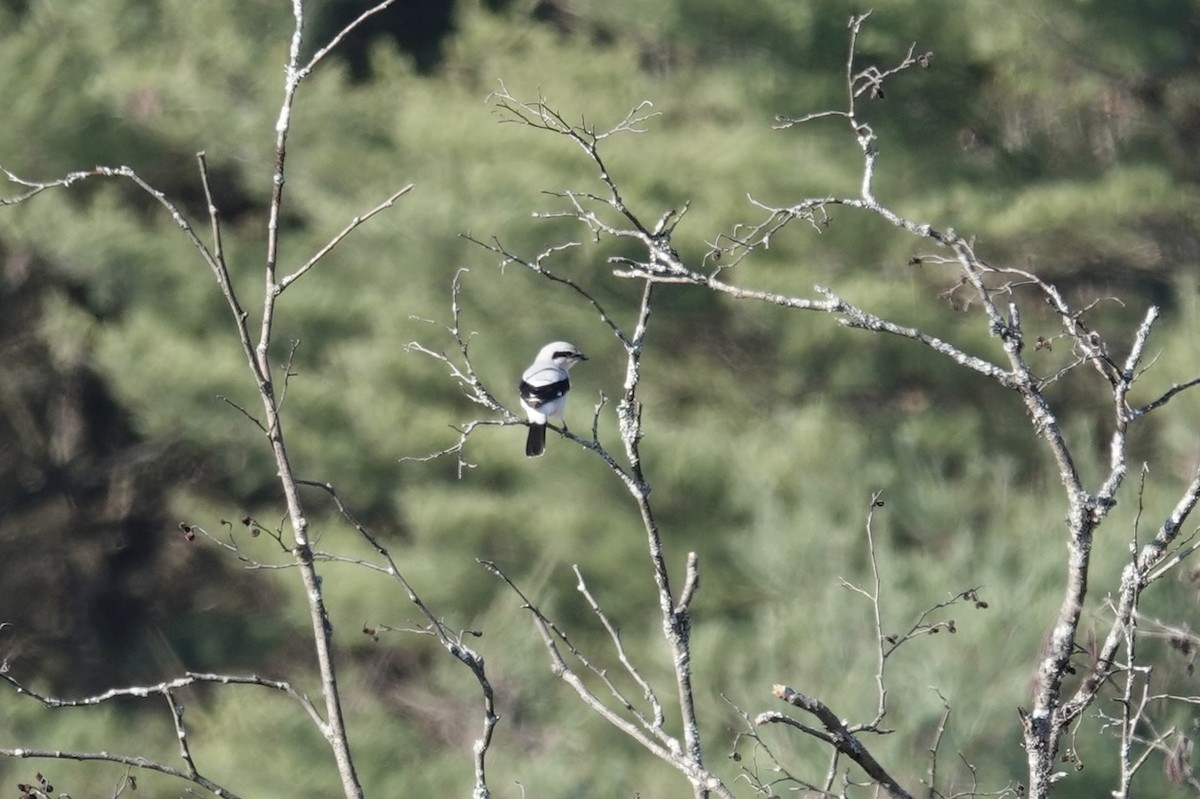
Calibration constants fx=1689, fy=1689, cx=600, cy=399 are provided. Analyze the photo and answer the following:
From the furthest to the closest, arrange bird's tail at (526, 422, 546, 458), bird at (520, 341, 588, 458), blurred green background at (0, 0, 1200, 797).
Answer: blurred green background at (0, 0, 1200, 797)
bird's tail at (526, 422, 546, 458)
bird at (520, 341, 588, 458)

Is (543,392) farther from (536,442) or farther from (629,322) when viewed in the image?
(629,322)

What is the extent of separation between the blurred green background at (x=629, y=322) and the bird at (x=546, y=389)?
53.2 inches

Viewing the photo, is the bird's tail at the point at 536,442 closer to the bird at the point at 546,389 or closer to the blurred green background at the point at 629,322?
the bird at the point at 546,389

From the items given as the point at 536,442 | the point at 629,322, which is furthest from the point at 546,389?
the point at 629,322

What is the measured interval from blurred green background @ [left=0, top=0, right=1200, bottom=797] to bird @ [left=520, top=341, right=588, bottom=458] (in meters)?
1.35

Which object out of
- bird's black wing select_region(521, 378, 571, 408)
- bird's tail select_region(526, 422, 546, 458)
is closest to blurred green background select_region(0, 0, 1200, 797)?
bird's tail select_region(526, 422, 546, 458)

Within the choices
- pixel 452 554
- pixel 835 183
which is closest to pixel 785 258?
pixel 835 183

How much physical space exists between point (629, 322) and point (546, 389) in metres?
2.17

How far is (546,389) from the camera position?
16.6ft

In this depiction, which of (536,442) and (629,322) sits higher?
(629,322)

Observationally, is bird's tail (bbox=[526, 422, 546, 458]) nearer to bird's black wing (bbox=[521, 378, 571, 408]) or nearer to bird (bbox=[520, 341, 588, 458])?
bird (bbox=[520, 341, 588, 458])

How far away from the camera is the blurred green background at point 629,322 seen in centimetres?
663

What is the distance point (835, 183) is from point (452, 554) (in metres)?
2.54

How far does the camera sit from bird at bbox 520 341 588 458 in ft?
16.4
